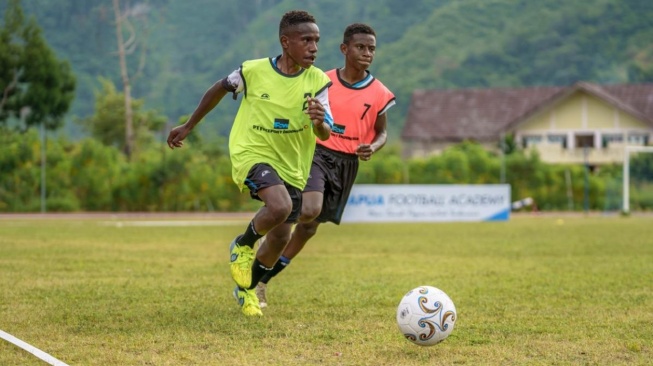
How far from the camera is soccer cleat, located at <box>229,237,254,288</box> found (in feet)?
26.1

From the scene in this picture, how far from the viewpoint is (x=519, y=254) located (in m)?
15.8

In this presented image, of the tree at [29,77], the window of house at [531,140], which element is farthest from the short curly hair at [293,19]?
the window of house at [531,140]

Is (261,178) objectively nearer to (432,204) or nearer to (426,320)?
(426,320)

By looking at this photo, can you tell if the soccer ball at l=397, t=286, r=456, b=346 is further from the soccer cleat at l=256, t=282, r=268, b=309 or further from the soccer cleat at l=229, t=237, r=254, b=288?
the soccer cleat at l=256, t=282, r=268, b=309

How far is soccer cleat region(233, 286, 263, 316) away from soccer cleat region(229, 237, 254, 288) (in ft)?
0.46

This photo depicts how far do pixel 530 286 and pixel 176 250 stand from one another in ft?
24.7

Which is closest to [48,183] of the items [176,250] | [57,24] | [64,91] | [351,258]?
[64,91]

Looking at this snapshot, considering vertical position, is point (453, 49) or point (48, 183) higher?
point (453, 49)

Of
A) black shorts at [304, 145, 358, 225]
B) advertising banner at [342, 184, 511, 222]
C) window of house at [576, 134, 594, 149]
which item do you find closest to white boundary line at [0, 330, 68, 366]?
black shorts at [304, 145, 358, 225]

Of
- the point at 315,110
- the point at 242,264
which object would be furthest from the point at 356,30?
the point at 242,264

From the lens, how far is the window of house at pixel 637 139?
5981 centimetres

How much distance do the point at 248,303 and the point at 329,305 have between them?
94cm

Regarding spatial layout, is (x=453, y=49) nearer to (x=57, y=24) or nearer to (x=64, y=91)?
(x=57, y=24)

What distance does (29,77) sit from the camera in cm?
4128
